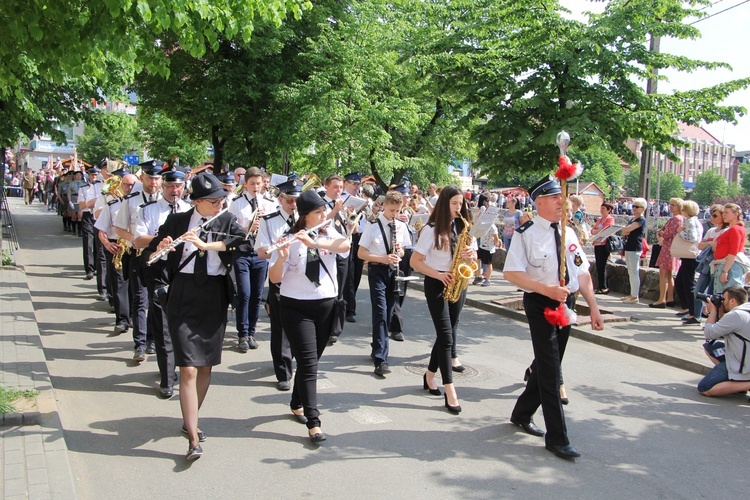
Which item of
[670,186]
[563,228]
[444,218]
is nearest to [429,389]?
[444,218]

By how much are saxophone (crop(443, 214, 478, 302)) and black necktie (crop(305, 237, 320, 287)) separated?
142 centimetres

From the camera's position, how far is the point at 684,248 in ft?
35.3

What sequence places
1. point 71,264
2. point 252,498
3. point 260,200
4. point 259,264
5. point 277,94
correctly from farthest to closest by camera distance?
point 277,94
point 71,264
point 260,200
point 259,264
point 252,498

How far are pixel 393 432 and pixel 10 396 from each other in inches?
125

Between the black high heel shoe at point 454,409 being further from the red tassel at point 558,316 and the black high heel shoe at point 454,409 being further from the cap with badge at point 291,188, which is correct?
the cap with badge at point 291,188

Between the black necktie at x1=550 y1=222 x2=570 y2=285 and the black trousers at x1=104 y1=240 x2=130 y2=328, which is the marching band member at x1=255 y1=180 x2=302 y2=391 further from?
the black trousers at x1=104 y1=240 x2=130 y2=328

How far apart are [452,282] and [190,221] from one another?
2454 mm

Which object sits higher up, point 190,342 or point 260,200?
point 260,200

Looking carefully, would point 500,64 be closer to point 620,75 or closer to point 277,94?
point 620,75

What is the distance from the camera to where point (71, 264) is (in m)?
14.8

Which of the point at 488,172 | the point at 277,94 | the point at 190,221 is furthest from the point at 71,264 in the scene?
the point at 190,221

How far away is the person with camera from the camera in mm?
6691

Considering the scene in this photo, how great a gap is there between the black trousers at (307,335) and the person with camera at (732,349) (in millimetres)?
4253

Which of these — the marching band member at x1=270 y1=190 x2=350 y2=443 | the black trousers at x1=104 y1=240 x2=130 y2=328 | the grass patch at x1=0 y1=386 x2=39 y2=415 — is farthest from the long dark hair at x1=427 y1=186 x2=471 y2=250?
the black trousers at x1=104 y1=240 x2=130 y2=328
